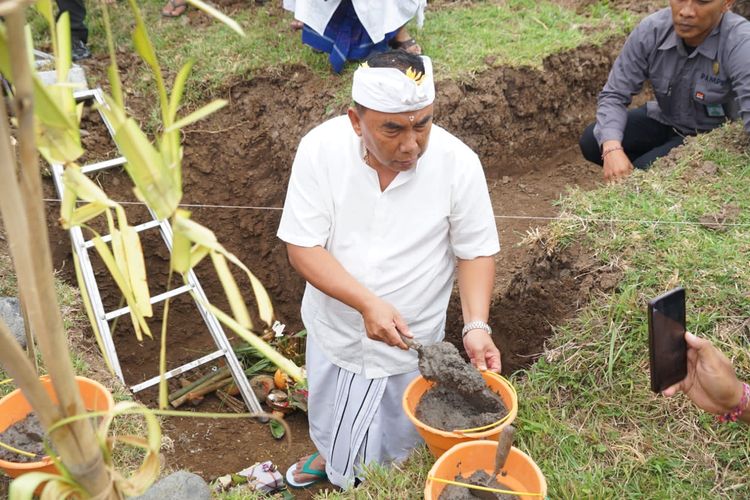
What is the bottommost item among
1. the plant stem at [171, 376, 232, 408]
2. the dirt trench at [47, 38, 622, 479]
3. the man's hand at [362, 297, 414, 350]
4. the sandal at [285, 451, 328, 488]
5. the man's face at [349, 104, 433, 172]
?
the plant stem at [171, 376, 232, 408]

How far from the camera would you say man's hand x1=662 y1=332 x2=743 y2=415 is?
6.74ft

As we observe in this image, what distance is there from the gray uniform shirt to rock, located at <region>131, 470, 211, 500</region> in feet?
9.55

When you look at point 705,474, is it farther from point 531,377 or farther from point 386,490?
point 386,490

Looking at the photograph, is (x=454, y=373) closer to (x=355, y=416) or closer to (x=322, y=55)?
(x=355, y=416)

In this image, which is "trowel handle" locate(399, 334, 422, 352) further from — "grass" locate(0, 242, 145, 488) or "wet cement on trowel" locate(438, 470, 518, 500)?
"grass" locate(0, 242, 145, 488)

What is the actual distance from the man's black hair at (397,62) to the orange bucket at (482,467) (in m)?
1.17

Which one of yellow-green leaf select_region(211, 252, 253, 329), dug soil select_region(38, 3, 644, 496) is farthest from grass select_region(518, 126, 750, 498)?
yellow-green leaf select_region(211, 252, 253, 329)

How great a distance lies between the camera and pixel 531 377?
2781mm

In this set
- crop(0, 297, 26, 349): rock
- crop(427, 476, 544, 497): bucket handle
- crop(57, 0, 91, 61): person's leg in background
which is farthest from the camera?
crop(57, 0, 91, 61): person's leg in background

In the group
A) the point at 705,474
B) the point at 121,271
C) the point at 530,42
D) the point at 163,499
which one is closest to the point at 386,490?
the point at 163,499

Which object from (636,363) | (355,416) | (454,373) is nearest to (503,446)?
(454,373)

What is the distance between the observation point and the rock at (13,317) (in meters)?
3.07

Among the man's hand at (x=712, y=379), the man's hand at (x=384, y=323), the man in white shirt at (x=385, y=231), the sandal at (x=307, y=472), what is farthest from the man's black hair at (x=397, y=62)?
the sandal at (x=307, y=472)

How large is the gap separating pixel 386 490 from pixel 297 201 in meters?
1.06
